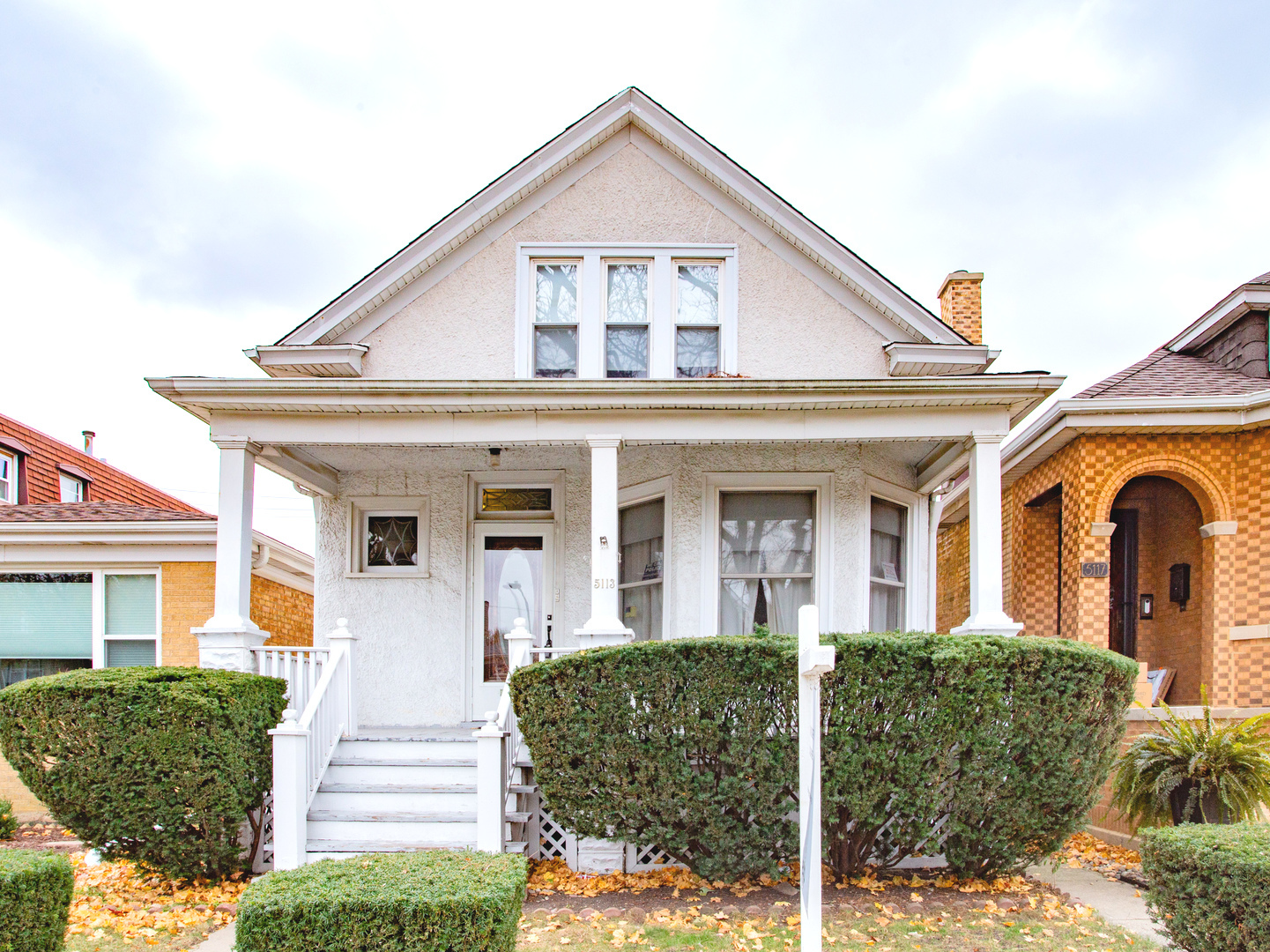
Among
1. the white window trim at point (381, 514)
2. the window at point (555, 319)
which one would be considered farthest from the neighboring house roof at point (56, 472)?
the window at point (555, 319)

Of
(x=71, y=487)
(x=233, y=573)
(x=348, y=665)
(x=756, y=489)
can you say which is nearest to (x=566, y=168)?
(x=756, y=489)

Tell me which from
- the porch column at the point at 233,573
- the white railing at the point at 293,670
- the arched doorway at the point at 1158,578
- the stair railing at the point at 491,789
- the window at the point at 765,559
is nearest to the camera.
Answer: the stair railing at the point at 491,789

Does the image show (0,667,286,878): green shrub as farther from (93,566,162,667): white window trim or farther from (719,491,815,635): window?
(719,491,815,635): window

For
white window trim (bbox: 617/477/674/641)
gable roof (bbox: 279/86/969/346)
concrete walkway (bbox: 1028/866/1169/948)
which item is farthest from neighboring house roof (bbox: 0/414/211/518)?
concrete walkway (bbox: 1028/866/1169/948)

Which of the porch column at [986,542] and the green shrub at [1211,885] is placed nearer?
the green shrub at [1211,885]

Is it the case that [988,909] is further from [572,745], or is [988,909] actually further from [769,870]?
[572,745]

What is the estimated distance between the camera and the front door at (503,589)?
372 inches

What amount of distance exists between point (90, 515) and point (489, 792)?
23.5 feet

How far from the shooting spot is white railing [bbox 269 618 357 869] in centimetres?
668

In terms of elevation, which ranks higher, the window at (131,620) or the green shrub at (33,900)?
the window at (131,620)

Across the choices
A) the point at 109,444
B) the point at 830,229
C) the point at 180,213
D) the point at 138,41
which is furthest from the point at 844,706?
the point at 109,444

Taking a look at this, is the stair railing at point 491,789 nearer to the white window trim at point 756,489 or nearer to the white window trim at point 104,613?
the white window trim at point 756,489

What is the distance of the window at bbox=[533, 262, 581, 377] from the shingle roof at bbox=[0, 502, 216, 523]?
4515 mm

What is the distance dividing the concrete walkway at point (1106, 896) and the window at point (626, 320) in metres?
5.84
